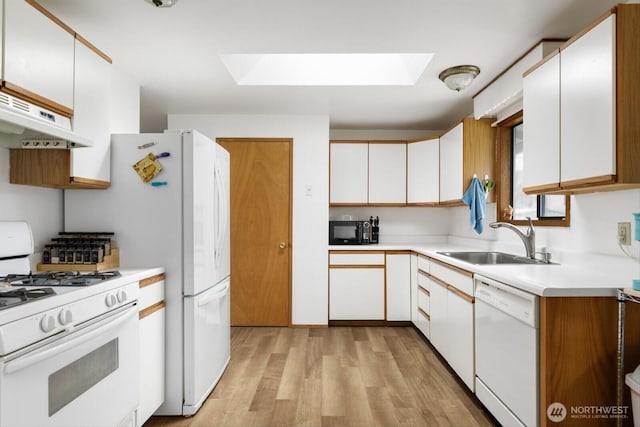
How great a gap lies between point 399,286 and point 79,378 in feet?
10.4

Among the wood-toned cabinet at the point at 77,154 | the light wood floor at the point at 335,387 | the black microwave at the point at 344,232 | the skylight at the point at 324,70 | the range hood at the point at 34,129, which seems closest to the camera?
the range hood at the point at 34,129

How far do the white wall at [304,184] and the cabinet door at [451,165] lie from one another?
1225mm

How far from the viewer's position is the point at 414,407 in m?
2.41

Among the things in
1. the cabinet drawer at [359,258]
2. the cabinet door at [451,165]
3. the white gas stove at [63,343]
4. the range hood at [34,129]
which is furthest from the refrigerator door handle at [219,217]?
the cabinet door at [451,165]

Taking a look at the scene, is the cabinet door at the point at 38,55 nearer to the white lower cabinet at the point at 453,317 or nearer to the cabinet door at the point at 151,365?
the cabinet door at the point at 151,365

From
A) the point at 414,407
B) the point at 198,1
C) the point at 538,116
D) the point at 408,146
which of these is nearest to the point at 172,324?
the point at 414,407

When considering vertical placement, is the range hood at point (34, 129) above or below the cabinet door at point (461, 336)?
above

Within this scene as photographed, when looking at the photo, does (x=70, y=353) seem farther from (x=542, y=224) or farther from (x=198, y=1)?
(x=542, y=224)

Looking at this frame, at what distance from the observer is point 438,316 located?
320 cm

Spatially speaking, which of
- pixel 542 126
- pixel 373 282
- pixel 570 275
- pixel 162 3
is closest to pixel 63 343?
pixel 162 3

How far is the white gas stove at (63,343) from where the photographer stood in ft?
4.13

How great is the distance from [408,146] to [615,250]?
266cm

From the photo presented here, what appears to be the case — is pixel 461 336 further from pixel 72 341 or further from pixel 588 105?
pixel 72 341

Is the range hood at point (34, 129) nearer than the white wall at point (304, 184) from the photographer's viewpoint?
Yes
